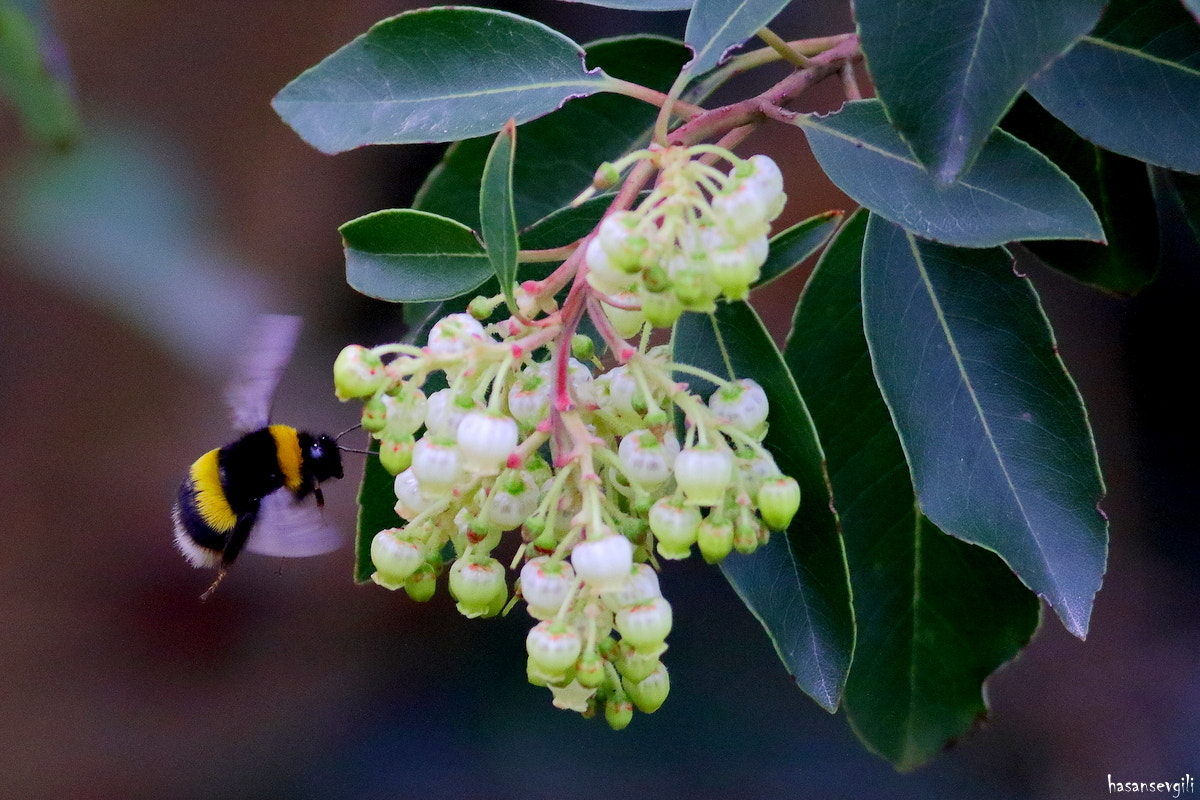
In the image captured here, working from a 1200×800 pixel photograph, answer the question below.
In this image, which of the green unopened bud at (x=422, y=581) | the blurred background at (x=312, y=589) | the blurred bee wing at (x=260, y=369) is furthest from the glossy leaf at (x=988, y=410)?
the blurred background at (x=312, y=589)

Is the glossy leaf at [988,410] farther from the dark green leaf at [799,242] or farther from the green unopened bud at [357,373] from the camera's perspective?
the green unopened bud at [357,373]

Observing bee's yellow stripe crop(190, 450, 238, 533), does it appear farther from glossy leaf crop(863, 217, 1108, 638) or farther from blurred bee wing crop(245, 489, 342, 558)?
glossy leaf crop(863, 217, 1108, 638)

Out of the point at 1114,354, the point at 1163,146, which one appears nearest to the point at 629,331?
the point at 1163,146

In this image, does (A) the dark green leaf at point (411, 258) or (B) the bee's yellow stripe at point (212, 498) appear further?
(B) the bee's yellow stripe at point (212, 498)

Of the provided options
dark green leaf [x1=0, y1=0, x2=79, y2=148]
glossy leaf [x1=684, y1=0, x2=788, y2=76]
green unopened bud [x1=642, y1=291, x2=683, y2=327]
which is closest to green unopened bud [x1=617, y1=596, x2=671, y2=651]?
green unopened bud [x1=642, y1=291, x2=683, y2=327]

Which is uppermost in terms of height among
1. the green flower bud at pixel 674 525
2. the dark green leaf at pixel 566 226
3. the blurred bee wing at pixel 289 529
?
the dark green leaf at pixel 566 226

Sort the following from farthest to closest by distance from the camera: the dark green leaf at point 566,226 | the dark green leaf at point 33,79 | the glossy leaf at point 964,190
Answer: the dark green leaf at point 33,79
the dark green leaf at point 566,226
the glossy leaf at point 964,190

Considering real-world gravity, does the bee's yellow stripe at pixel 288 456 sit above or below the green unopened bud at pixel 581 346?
below
